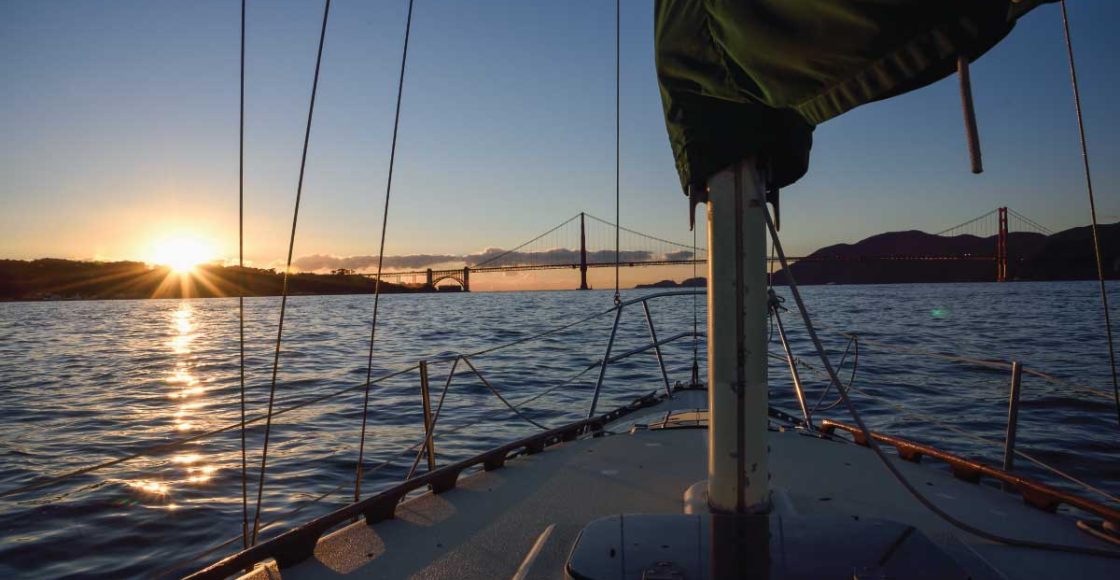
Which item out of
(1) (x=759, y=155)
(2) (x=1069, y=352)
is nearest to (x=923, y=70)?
(1) (x=759, y=155)

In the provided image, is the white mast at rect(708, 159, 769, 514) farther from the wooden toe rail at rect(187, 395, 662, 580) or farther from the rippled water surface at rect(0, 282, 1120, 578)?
the rippled water surface at rect(0, 282, 1120, 578)

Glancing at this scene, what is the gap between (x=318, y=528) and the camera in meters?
2.04

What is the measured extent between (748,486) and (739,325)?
42 cm

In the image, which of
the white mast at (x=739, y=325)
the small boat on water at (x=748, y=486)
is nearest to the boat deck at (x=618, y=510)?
the small boat on water at (x=748, y=486)

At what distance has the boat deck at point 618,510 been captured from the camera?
187 cm

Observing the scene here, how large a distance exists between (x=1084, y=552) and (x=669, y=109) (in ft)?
5.91

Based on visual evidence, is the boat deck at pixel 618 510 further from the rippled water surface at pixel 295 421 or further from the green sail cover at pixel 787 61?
the green sail cover at pixel 787 61

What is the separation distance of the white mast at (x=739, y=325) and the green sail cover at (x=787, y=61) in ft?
0.33

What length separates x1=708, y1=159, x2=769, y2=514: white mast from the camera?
1620 mm

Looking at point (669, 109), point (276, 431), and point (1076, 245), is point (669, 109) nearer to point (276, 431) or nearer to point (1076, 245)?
point (276, 431)

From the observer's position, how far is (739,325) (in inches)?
64.1

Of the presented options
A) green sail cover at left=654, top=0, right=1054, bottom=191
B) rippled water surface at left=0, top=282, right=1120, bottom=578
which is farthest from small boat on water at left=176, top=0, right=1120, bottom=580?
rippled water surface at left=0, top=282, right=1120, bottom=578

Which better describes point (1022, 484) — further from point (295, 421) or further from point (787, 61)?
point (295, 421)

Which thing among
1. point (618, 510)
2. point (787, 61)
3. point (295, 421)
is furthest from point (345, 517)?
point (295, 421)
